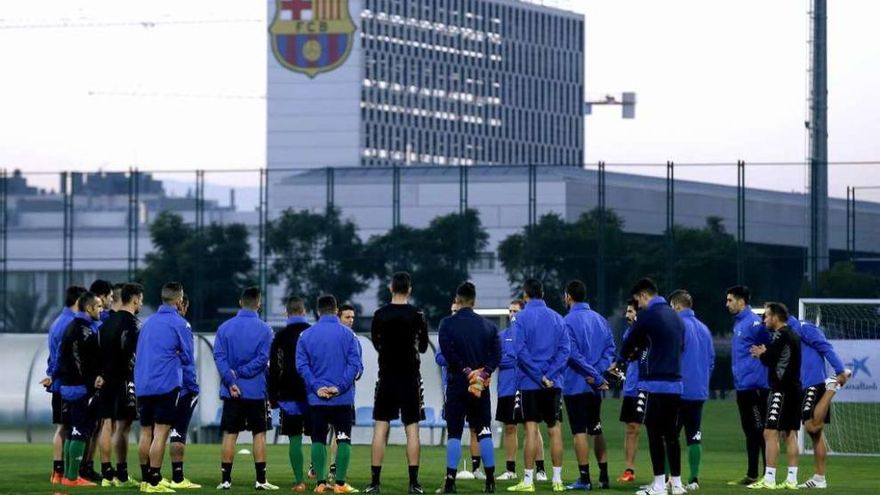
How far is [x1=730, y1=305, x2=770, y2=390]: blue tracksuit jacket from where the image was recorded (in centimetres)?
2050

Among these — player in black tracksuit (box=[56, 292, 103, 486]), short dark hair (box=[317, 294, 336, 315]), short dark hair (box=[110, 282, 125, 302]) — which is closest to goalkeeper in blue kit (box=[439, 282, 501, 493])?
short dark hair (box=[317, 294, 336, 315])

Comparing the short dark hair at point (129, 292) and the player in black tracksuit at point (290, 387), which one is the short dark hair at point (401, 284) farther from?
A: the short dark hair at point (129, 292)

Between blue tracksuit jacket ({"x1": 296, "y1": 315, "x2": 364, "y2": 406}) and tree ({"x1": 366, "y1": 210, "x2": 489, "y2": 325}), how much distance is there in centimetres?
4713

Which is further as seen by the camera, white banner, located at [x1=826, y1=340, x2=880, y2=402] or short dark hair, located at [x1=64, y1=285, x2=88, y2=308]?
white banner, located at [x1=826, y1=340, x2=880, y2=402]

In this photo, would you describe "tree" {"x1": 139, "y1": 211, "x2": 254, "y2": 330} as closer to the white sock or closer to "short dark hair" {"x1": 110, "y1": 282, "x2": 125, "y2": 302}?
"short dark hair" {"x1": 110, "y1": 282, "x2": 125, "y2": 302}

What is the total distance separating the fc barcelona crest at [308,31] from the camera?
134m

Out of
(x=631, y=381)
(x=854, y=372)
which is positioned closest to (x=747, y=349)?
(x=631, y=381)

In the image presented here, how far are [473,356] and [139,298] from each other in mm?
3326

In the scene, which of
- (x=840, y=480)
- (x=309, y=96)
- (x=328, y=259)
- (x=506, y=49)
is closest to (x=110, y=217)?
(x=309, y=96)

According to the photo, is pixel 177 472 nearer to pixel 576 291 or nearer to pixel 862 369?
pixel 576 291

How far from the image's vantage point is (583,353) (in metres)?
20.3

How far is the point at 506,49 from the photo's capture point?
186 meters

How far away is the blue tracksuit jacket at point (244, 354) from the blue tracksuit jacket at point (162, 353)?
381 millimetres

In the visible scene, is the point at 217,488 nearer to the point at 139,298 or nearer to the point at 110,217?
the point at 139,298
